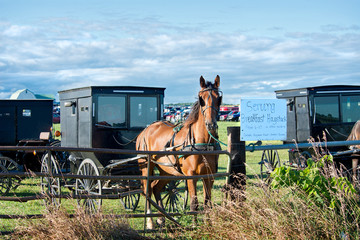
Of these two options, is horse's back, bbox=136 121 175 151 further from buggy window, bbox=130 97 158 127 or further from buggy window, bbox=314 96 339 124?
buggy window, bbox=314 96 339 124

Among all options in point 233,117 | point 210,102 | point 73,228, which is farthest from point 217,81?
point 233,117

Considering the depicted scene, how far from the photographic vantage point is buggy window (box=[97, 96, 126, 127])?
923cm

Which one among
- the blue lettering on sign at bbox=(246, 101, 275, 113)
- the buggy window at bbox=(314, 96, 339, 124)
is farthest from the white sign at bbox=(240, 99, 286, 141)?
the buggy window at bbox=(314, 96, 339, 124)

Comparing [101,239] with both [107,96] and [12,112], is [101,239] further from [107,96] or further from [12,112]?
[12,112]

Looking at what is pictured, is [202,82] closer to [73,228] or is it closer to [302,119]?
[73,228]

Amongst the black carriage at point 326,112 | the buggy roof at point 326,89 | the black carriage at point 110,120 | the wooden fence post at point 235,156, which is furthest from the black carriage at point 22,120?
the wooden fence post at point 235,156

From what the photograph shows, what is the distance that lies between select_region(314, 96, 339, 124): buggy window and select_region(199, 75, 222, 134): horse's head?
24.8ft

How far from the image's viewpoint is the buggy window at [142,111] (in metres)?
9.52

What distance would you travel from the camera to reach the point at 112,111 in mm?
9375

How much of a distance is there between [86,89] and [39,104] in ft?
21.4

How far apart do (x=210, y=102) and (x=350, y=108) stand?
8.65m

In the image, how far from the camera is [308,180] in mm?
4750

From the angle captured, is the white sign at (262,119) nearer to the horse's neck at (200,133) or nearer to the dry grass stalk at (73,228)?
the horse's neck at (200,133)

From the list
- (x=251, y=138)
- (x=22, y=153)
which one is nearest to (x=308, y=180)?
(x=251, y=138)
